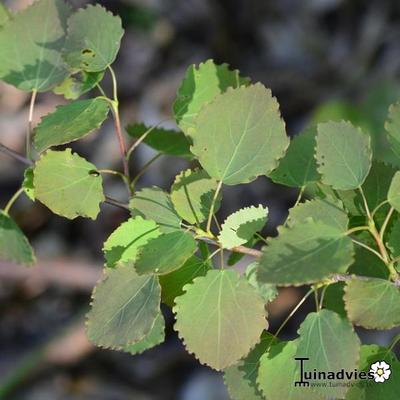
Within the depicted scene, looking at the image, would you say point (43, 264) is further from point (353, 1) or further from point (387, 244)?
point (387, 244)

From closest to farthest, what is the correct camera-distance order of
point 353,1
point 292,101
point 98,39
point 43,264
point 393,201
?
point 393,201, point 98,39, point 43,264, point 292,101, point 353,1

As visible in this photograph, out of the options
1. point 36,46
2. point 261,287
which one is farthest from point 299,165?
point 36,46

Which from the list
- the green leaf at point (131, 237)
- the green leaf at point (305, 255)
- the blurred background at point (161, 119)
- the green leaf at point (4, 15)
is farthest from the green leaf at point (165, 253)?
the blurred background at point (161, 119)

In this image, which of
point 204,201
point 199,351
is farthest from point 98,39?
point 199,351

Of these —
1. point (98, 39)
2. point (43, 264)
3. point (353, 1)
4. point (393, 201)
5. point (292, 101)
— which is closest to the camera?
point (393, 201)

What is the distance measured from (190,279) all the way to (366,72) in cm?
220

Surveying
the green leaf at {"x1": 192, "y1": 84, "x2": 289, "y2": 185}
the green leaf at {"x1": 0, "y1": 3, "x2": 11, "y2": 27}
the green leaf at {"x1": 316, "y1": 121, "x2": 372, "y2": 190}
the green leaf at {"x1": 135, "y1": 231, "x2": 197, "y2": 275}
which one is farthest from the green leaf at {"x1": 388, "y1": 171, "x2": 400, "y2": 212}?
the green leaf at {"x1": 0, "y1": 3, "x2": 11, "y2": 27}

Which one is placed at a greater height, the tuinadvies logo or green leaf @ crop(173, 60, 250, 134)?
green leaf @ crop(173, 60, 250, 134)

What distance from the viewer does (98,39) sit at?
1025 millimetres

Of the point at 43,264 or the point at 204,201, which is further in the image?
the point at 43,264

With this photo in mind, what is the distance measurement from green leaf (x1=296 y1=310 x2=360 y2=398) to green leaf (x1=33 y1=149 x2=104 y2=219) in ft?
1.06

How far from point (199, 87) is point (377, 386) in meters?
0.51

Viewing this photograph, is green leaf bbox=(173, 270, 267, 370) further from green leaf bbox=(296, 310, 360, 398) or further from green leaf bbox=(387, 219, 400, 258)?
green leaf bbox=(387, 219, 400, 258)

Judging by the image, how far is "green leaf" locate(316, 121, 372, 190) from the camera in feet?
2.93
